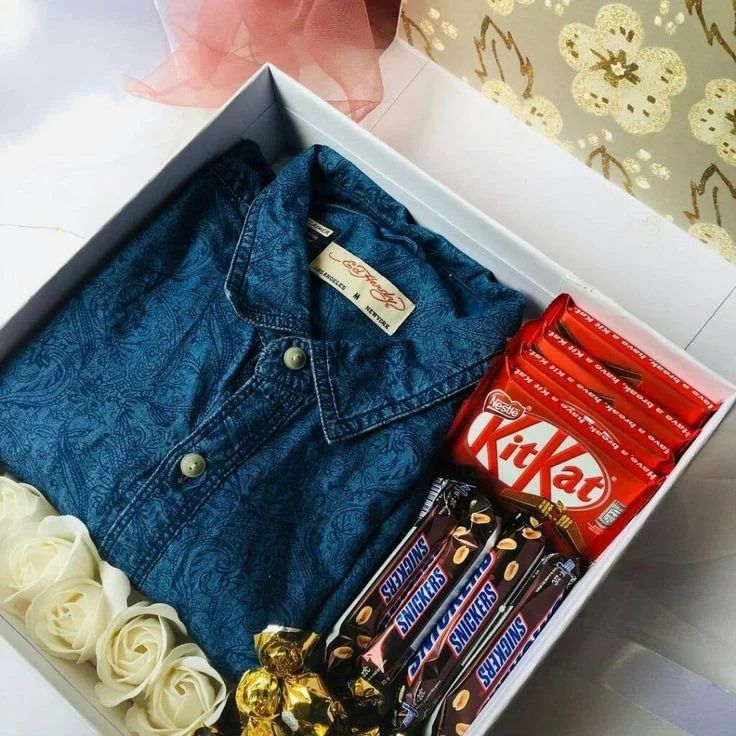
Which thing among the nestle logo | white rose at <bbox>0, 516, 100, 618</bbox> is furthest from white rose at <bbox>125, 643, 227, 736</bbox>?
the nestle logo

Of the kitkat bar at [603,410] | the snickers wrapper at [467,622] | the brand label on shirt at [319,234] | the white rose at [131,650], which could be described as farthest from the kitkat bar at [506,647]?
the brand label on shirt at [319,234]

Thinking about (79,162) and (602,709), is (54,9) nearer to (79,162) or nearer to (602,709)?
(79,162)

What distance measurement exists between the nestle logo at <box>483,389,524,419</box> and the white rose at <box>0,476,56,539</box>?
0.43 metres

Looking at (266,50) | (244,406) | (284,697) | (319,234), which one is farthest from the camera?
(266,50)

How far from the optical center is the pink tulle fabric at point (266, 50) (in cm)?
96

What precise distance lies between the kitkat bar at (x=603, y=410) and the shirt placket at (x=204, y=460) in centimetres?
21

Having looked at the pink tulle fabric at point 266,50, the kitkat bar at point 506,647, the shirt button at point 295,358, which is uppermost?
the pink tulle fabric at point 266,50

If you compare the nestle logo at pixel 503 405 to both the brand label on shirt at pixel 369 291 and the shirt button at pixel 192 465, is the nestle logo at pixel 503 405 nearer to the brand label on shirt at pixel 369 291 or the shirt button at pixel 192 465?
the brand label on shirt at pixel 369 291

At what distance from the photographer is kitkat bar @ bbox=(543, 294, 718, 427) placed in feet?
2.32

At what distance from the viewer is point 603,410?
2.32 feet

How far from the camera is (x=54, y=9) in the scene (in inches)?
40.0

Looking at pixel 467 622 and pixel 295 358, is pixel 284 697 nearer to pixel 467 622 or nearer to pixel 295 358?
pixel 467 622

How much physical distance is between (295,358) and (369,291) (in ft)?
0.37

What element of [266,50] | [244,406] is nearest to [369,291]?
[244,406]
